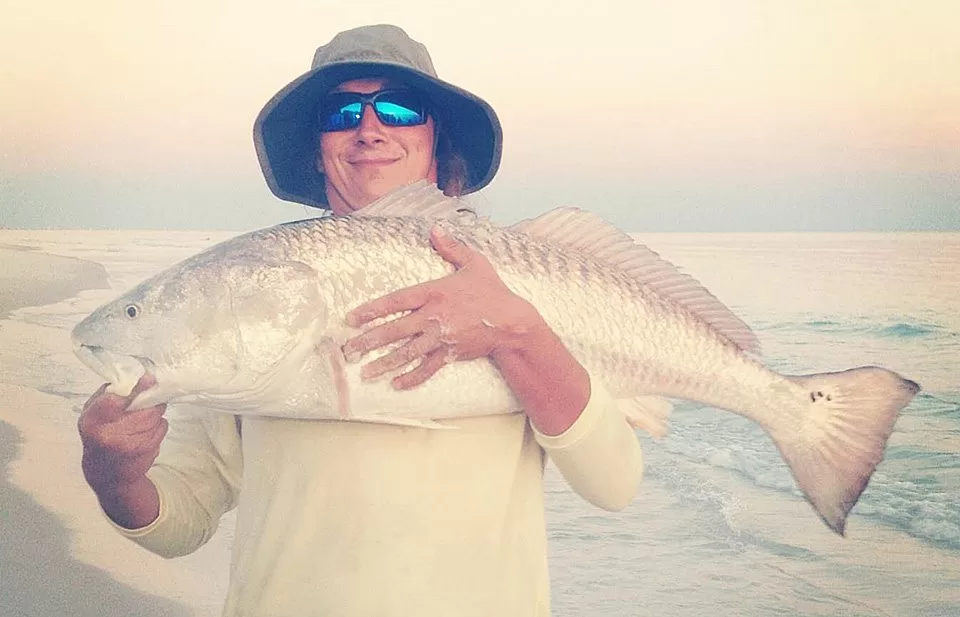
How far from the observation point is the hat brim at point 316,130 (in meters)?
1.58

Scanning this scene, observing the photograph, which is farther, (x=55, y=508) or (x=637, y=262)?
(x=55, y=508)

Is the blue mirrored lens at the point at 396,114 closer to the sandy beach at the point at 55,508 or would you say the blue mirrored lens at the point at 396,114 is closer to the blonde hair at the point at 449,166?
the blonde hair at the point at 449,166

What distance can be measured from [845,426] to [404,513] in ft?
2.76

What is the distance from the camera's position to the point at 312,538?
4.21 feet

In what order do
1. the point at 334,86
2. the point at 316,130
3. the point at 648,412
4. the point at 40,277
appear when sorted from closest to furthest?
the point at 648,412 → the point at 334,86 → the point at 316,130 → the point at 40,277

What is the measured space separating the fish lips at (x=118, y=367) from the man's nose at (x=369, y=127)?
567 millimetres

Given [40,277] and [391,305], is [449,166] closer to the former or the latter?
[391,305]

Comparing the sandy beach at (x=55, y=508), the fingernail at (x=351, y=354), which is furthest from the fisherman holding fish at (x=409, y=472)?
the sandy beach at (x=55, y=508)

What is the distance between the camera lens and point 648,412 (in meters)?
1.48

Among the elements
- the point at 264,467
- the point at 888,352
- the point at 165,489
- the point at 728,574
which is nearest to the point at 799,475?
the point at 264,467

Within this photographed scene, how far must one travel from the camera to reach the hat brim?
5.20ft

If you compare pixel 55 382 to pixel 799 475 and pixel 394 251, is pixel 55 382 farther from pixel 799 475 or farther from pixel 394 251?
pixel 799 475

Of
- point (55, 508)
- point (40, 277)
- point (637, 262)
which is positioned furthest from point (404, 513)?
point (40, 277)

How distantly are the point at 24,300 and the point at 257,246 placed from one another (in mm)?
3114
